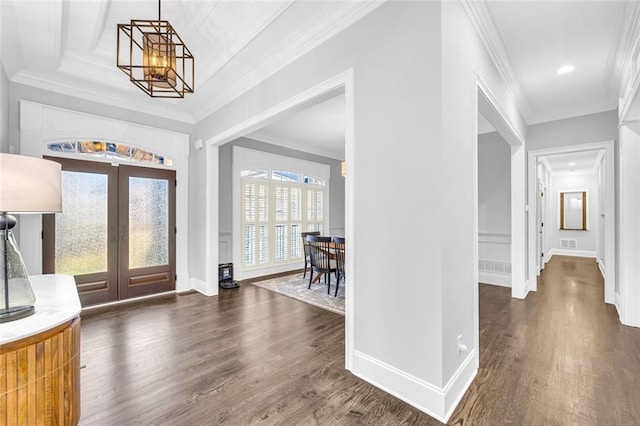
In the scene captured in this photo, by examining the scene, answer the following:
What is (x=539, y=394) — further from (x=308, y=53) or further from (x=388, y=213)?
(x=308, y=53)

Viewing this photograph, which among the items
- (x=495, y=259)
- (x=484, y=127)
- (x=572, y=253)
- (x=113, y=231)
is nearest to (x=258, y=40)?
(x=113, y=231)

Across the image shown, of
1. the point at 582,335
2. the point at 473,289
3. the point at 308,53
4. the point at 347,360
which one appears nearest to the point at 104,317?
the point at 347,360

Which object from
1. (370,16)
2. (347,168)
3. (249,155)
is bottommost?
(347,168)

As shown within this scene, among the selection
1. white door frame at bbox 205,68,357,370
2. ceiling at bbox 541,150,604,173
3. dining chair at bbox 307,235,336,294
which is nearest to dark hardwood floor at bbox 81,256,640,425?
white door frame at bbox 205,68,357,370

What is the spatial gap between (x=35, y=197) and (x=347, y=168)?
1856 mm

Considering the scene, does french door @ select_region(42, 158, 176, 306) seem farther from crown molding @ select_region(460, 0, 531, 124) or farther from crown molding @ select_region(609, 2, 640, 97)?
crown molding @ select_region(609, 2, 640, 97)

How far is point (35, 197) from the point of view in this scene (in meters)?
1.39

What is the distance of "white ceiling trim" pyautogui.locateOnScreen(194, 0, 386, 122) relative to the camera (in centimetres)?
214

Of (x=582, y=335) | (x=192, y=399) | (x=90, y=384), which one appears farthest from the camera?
(x=582, y=335)

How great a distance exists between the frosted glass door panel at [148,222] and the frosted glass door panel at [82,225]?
0.32 metres

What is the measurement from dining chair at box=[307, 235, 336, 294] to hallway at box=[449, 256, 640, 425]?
2.13 meters

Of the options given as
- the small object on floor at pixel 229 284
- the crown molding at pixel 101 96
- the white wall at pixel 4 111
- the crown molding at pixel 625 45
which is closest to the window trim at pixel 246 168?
the small object on floor at pixel 229 284

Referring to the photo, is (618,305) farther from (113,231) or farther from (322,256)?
(113,231)

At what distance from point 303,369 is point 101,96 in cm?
419
